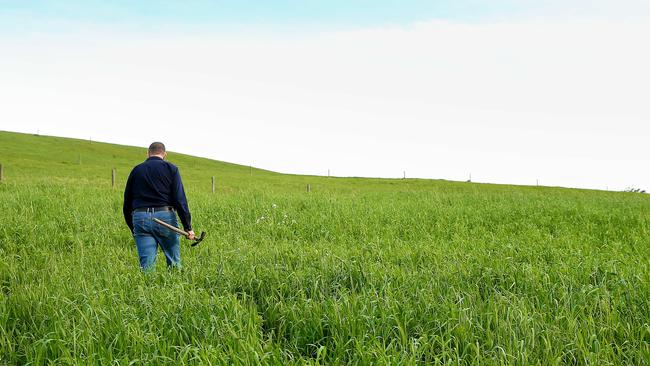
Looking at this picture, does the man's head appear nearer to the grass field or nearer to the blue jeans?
the blue jeans

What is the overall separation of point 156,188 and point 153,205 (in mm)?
280

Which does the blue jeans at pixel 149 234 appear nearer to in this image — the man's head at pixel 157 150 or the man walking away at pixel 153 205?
the man walking away at pixel 153 205

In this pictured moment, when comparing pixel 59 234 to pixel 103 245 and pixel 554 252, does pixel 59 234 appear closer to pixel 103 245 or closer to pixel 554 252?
pixel 103 245

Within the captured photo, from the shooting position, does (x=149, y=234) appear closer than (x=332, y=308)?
No

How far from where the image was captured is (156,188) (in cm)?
813

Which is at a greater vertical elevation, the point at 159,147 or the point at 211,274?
the point at 159,147

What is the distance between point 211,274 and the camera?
23.2 feet

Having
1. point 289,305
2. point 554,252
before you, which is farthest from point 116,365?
point 554,252

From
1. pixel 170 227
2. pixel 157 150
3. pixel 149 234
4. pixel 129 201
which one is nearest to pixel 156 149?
pixel 157 150

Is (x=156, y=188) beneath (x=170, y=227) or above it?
above

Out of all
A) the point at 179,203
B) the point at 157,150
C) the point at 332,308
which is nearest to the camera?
the point at 332,308

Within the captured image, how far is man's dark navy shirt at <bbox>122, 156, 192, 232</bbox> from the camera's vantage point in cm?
815

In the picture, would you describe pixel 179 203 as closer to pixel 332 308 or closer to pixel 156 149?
pixel 156 149

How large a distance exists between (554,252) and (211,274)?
6.03 metres
